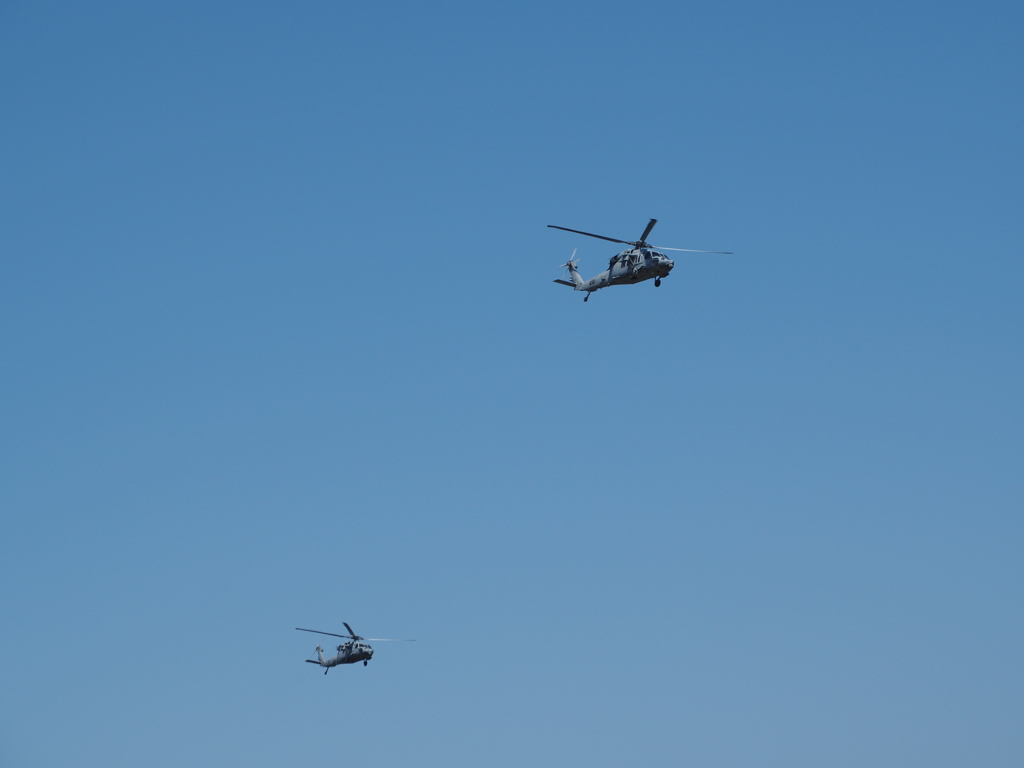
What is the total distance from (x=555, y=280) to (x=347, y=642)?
202 ft

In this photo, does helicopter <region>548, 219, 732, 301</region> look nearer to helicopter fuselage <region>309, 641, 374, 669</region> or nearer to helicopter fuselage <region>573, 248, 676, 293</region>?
helicopter fuselage <region>573, 248, 676, 293</region>

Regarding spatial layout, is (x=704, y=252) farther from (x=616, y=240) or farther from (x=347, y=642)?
(x=347, y=642)

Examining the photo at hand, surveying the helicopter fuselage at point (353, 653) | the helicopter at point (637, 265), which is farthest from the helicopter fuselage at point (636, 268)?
the helicopter fuselage at point (353, 653)

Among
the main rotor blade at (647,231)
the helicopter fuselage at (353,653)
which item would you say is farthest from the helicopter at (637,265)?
the helicopter fuselage at (353,653)

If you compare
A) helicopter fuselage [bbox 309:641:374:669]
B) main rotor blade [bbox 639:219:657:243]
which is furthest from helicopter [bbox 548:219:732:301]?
helicopter fuselage [bbox 309:641:374:669]

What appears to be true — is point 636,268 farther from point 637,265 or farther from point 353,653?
point 353,653

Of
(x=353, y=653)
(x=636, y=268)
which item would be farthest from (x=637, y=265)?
(x=353, y=653)

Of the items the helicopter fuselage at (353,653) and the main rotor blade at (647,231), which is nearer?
the main rotor blade at (647,231)

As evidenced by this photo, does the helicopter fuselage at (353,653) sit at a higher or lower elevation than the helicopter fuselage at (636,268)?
lower

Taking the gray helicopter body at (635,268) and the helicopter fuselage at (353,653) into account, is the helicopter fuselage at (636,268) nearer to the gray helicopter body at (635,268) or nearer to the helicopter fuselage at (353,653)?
the gray helicopter body at (635,268)

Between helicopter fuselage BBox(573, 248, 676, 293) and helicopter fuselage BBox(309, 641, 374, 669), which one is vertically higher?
helicopter fuselage BBox(573, 248, 676, 293)

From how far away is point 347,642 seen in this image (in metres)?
155

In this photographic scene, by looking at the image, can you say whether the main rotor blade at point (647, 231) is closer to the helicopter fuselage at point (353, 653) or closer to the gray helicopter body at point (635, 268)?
the gray helicopter body at point (635, 268)

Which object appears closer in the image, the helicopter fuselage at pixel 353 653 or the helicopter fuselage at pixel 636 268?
the helicopter fuselage at pixel 636 268
